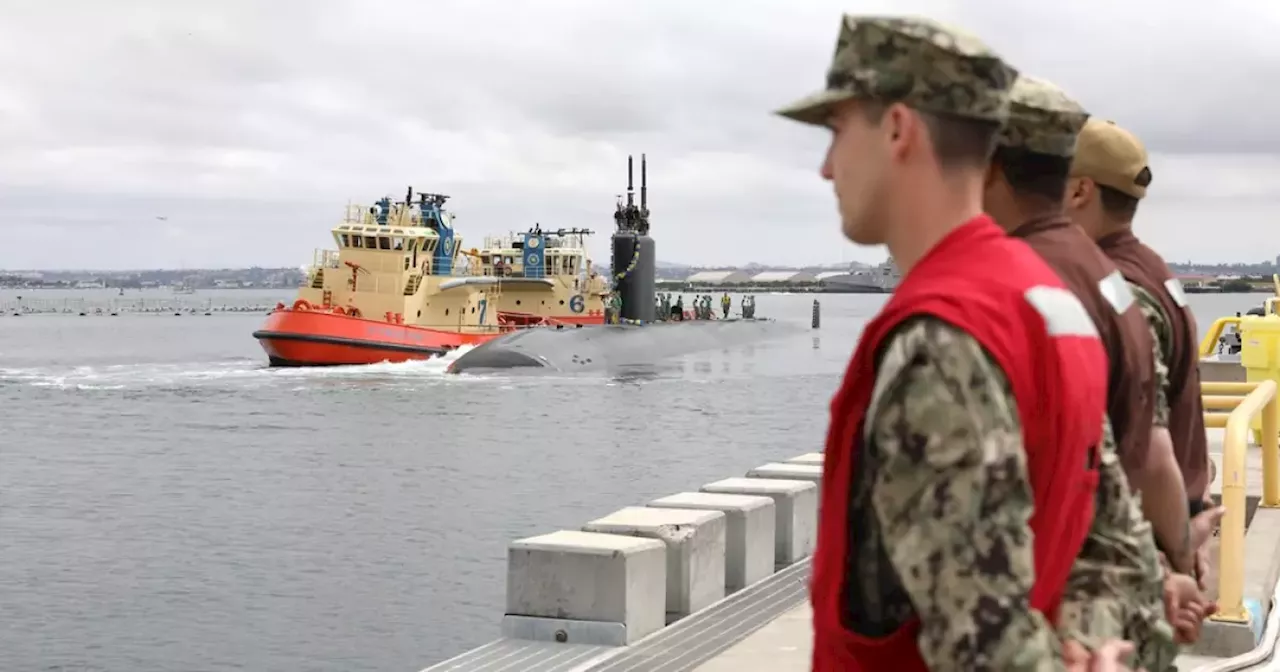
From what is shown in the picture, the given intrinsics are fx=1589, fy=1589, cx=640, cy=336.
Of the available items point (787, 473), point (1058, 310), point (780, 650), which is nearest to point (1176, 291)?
point (1058, 310)

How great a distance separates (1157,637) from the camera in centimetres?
286

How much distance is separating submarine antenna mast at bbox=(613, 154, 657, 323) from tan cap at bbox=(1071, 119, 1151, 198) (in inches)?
2002

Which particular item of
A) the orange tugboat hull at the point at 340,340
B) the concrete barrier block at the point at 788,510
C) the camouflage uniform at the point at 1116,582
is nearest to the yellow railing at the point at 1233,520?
the camouflage uniform at the point at 1116,582

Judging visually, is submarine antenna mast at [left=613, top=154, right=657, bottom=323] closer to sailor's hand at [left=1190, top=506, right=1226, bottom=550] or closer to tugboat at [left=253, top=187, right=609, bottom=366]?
tugboat at [left=253, top=187, right=609, bottom=366]

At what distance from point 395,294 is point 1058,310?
5113cm

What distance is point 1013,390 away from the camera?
2.26 metres

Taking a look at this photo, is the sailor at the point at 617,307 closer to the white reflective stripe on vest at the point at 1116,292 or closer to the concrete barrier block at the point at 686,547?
the concrete barrier block at the point at 686,547

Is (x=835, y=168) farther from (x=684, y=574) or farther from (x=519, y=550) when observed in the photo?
(x=684, y=574)

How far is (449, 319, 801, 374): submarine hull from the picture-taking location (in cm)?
5069

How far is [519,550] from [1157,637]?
585 cm

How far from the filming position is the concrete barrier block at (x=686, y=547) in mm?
9102

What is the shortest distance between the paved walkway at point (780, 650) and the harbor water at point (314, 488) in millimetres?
6670

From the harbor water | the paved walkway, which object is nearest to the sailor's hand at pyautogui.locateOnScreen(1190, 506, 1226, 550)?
the paved walkway

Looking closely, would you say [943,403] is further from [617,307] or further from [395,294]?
[617,307]
